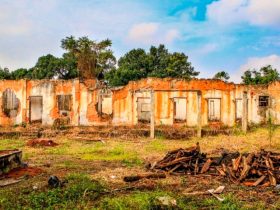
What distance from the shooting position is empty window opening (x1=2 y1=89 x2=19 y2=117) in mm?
24891

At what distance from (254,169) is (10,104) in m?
19.1

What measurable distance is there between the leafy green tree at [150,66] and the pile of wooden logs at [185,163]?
92.2 ft

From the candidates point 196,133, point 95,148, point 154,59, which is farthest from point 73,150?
point 154,59

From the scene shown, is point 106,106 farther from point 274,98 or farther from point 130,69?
point 130,69

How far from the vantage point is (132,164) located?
41.2 ft

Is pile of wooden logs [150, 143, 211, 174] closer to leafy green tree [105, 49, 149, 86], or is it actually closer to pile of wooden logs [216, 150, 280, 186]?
pile of wooden logs [216, 150, 280, 186]

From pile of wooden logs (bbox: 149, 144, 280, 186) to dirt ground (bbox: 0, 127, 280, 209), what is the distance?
39 cm

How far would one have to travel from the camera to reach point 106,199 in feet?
25.7

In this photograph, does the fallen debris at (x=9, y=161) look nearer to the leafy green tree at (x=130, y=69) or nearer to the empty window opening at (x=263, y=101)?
the empty window opening at (x=263, y=101)

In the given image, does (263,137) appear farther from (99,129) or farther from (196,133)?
(99,129)

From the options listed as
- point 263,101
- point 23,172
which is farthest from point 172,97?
point 23,172

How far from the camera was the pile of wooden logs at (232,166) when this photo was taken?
982 cm

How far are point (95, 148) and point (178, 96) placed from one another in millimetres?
9688

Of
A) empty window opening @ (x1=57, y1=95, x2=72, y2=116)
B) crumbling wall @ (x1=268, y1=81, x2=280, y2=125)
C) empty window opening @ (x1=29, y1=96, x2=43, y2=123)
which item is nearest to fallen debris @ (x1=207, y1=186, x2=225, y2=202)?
empty window opening @ (x1=57, y1=95, x2=72, y2=116)
